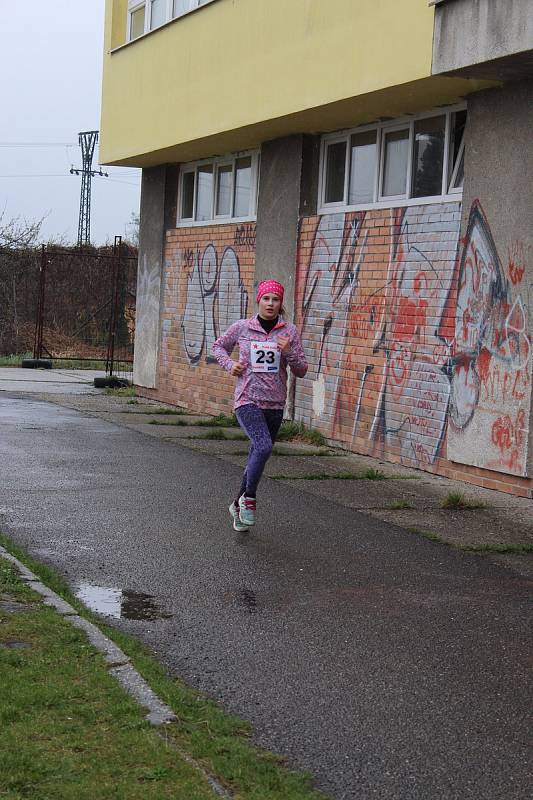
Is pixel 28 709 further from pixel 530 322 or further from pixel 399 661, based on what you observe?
pixel 530 322

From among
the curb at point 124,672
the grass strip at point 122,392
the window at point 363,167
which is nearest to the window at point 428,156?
the window at point 363,167

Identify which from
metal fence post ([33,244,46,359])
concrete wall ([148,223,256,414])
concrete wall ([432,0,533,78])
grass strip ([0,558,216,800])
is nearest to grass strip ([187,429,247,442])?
concrete wall ([148,223,256,414])

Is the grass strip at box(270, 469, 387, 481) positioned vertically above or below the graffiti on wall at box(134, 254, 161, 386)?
below

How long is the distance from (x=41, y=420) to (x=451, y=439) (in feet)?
20.1

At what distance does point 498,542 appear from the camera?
8945 millimetres

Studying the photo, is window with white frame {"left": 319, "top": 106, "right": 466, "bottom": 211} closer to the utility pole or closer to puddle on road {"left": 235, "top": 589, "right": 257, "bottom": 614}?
puddle on road {"left": 235, "top": 589, "right": 257, "bottom": 614}

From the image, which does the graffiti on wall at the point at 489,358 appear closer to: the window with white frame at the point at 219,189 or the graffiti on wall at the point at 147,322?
the window with white frame at the point at 219,189

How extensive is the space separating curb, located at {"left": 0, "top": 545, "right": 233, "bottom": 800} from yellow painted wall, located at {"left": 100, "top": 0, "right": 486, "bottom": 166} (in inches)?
270

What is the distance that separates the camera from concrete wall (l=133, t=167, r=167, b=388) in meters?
20.3

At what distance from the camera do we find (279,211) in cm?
1595

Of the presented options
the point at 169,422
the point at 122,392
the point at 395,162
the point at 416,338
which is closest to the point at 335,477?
the point at 416,338

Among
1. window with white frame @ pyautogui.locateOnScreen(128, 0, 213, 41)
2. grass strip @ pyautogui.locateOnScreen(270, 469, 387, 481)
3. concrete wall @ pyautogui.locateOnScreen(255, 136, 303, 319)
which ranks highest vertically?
window with white frame @ pyautogui.locateOnScreen(128, 0, 213, 41)

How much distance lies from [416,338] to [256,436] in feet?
14.0

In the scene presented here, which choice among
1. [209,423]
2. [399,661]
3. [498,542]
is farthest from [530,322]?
[209,423]
